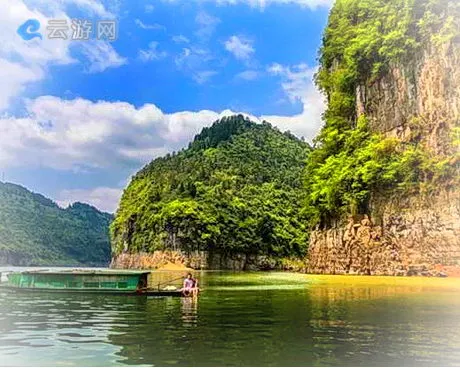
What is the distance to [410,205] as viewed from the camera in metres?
30.8

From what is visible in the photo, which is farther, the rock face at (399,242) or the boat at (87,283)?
the rock face at (399,242)

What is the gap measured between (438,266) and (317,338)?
1914 centimetres

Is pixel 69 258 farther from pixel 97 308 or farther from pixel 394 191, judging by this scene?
pixel 97 308

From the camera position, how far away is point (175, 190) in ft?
234

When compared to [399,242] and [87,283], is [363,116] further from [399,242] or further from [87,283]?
[87,283]

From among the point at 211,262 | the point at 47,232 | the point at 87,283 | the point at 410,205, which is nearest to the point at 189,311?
the point at 87,283

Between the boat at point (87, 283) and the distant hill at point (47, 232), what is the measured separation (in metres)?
31.9

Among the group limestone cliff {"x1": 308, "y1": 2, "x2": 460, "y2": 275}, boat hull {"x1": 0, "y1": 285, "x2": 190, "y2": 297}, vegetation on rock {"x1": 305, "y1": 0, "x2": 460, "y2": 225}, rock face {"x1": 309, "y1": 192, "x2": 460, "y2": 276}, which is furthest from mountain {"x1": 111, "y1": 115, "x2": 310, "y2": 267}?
boat hull {"x1": 0, "y1": 285, "x2": 190, "y2": 297}

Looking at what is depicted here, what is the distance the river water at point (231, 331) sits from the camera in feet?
27.9

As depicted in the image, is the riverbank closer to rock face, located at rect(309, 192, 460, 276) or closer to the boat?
rock face, located at rect(309, 192, 460, 276)

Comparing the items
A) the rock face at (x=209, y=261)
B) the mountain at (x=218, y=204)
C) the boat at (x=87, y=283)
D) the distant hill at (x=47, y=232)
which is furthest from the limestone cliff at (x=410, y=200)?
the mountain at (x=218, y=204)

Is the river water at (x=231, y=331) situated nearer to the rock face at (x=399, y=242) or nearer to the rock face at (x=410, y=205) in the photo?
the rock face at (x=399, y=242)

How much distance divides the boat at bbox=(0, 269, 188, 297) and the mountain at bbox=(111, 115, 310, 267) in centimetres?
4583

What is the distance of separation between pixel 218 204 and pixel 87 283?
1962 inches
